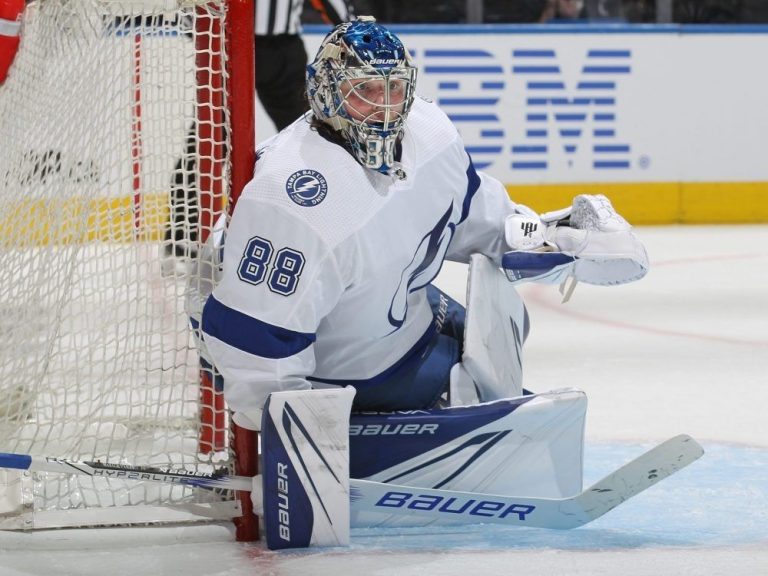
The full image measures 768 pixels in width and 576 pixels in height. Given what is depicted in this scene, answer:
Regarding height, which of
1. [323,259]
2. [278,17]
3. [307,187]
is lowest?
[323,259]

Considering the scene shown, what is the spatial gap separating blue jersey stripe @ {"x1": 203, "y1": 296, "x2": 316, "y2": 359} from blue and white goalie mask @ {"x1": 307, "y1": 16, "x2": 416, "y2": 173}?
12.1 inches

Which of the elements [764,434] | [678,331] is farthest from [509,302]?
[678,331]

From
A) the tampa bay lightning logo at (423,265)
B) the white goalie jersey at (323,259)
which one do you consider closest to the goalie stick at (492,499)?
the white goalie jersey at (323,259)

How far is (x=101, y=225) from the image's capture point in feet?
8.00

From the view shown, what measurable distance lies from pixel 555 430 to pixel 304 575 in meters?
0.51

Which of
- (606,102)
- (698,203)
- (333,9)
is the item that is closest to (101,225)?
(333,9)

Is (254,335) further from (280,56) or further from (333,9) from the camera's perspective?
(333,9)

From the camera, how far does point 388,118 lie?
6.84 feet

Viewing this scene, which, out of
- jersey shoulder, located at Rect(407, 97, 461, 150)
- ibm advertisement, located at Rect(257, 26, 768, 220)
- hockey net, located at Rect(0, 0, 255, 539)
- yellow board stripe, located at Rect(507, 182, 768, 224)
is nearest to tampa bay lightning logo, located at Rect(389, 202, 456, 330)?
jersey shoulder, located at Rect(407, 97, 461, 150)

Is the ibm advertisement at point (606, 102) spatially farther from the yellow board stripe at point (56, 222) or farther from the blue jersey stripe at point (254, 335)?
the blue jersey stripe at point (254, 335)

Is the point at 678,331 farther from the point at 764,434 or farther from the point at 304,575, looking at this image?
the point at 304,575

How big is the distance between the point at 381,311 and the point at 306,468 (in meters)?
0.30

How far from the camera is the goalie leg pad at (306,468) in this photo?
1.98 m

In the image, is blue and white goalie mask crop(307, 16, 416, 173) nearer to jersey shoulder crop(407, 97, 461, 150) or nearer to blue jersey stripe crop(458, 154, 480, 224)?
jersey shoulder crop(407, 97, 461, 150)
